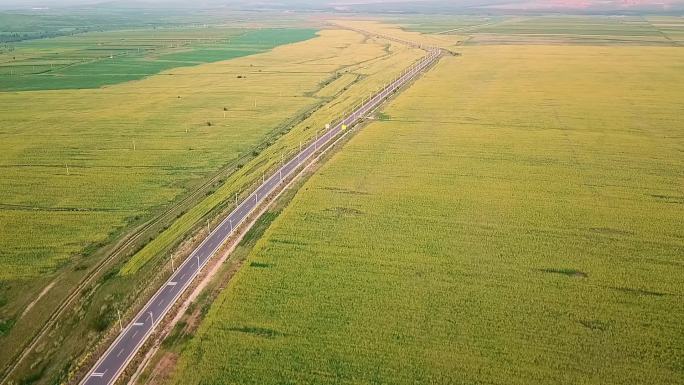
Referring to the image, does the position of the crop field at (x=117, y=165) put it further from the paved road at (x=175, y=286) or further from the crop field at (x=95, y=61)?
the crop field at (x=95, y=61)

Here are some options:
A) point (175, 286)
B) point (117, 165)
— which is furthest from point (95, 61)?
point (175, 286)

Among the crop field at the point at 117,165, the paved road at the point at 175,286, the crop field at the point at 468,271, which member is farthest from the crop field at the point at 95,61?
the crop field at the point at 468,271

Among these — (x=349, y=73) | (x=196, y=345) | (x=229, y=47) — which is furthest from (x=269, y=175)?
(x=229, y=47)

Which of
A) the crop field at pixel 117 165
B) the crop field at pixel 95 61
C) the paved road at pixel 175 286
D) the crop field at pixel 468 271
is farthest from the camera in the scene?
the crop field at pixel 95 61

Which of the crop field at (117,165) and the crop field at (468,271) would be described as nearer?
the crop field at (468,271)

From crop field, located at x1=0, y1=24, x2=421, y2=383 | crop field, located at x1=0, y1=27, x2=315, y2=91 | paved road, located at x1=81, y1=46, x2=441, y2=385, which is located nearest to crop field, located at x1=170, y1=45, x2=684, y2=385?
paved road, located at x1=81, y1=46, x2=441, y2=385

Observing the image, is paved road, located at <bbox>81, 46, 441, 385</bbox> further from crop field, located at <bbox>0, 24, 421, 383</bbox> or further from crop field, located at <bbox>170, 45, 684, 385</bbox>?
crop field, located at <bbox>170, 45, 684, 385</bbox>

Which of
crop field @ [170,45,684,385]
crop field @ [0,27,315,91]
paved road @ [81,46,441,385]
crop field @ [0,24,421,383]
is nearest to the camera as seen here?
paved road @ [81,46,441,385]
